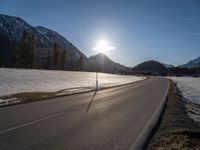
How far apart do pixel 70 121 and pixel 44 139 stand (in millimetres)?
2844

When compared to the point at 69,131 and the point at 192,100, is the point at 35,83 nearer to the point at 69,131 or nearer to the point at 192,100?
the point at 192,100

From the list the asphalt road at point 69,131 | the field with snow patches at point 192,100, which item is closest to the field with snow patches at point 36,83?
the field with snow patches at point 192,100

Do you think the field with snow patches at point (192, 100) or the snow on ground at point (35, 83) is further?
the snow on ground at point (35, 83)

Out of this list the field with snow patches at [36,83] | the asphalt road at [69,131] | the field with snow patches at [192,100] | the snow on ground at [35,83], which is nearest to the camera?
the asphalt road at [69,131]

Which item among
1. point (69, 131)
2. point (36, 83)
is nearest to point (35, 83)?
point (36, 83)

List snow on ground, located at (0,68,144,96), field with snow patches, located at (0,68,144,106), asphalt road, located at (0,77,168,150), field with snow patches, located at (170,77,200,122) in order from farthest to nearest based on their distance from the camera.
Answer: snow on ground, located at (0,68,144,96) < field with snow patches, located at (0,68,144,106) < field with snow patches, located at (170,77,200,122) < asphalt road, located at (0,77,168,150)

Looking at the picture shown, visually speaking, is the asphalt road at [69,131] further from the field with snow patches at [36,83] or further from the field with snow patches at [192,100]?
the field with snow patches at [36,83]

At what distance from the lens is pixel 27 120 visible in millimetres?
9383

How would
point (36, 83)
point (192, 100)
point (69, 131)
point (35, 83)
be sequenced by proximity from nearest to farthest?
point (69, 131) < point (192, 100) < point (35, 83) < point (36, 83)

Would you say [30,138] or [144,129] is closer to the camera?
[30,138]

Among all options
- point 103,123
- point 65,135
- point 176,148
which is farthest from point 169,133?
point 65,135

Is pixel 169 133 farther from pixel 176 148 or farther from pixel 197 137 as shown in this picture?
pixel 176 148

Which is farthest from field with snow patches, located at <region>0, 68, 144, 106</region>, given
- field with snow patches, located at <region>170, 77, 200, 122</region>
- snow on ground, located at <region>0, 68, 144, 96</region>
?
field with snow patches, located at <region>170, 77, 200, 122</region>

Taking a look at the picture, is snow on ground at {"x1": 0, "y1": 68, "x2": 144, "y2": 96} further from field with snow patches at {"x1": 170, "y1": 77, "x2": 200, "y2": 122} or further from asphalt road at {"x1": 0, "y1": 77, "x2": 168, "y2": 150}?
asphalt road at {"x1": 0, "y1": 77, "x2": 168, "y2": 150}
